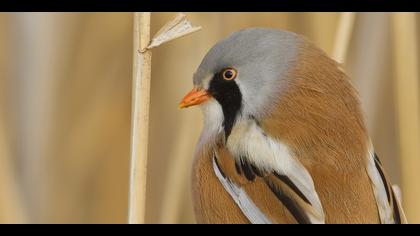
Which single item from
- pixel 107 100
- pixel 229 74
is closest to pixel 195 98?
pixel 229 74

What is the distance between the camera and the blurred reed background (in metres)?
2.94

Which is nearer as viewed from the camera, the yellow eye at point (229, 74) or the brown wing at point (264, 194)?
the brown wing at point (264, 194)

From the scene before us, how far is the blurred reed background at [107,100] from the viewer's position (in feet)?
9.65

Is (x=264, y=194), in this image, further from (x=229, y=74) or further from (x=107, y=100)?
(x=107, y=100)

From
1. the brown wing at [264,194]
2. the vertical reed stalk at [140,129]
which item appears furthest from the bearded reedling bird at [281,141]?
the vertical reed stalk at [140,129]

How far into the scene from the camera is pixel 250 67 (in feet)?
7.65

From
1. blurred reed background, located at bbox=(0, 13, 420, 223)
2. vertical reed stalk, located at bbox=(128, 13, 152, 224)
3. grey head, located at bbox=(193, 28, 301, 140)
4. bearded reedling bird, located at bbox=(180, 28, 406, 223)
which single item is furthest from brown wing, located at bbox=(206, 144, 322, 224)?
blurred reed background, located at bbox=(0, 13, 420, 223)

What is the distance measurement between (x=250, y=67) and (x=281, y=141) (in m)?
0.25

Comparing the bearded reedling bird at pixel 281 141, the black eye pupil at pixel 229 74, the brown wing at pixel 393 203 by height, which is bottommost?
the brown wing at pixel 393 203

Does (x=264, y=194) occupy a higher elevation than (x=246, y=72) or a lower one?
lower

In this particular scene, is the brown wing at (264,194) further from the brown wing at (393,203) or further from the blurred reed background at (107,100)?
the blurred reed background at (107,100)

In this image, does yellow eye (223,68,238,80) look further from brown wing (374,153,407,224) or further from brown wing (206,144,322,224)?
brown wing (374,153,407,224)
